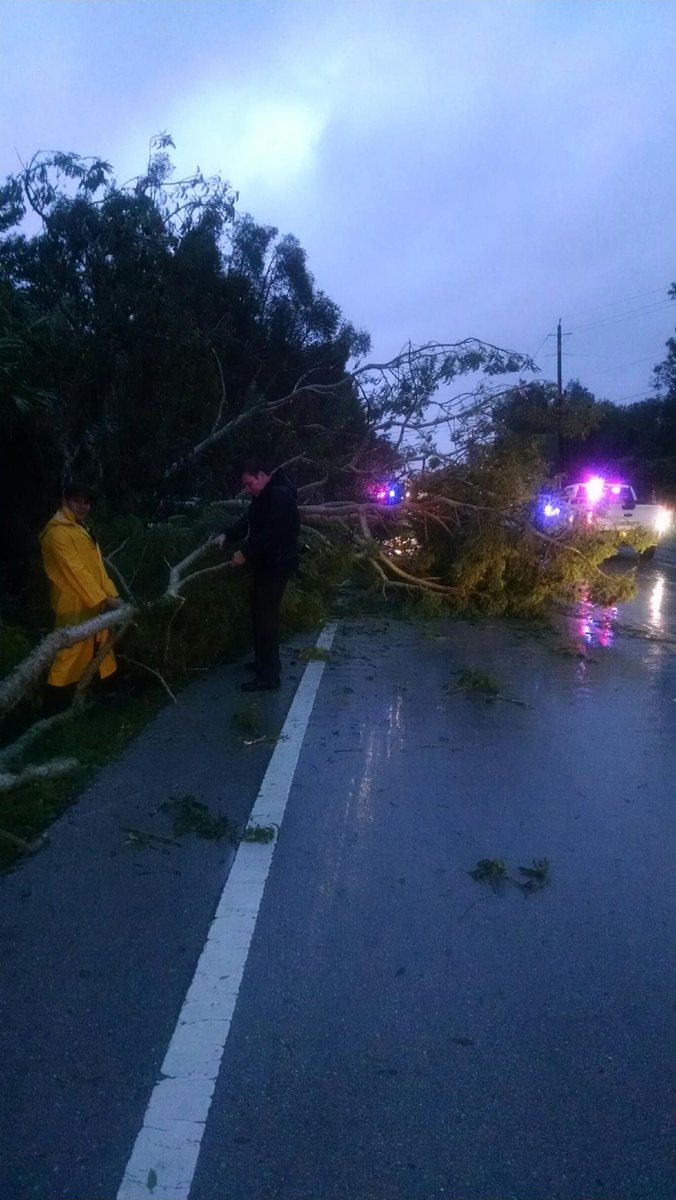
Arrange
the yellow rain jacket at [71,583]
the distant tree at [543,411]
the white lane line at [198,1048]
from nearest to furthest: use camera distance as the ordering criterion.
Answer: the white lane line at [198,1048], the yellow rain jacket at [71,583], the distant tree at [543,411]

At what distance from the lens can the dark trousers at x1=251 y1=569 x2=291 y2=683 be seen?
28.3 ft

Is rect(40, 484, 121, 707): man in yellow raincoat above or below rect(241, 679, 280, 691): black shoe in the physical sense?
above

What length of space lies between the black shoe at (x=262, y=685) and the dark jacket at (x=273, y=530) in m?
0.92

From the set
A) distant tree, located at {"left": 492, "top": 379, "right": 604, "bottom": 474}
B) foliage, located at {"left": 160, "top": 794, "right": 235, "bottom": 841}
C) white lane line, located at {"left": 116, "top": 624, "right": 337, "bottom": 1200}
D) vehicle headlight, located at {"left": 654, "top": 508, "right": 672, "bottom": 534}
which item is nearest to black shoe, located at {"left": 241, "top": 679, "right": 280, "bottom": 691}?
foliage, located at {"left": 160, "top": 794, "right": 235, "bottom": 841}

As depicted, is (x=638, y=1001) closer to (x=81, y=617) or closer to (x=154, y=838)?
(x=154, y=838)

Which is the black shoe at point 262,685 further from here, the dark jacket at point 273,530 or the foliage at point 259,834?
the foliage at point 259,834

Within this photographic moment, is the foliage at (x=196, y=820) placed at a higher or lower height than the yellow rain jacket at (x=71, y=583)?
lower

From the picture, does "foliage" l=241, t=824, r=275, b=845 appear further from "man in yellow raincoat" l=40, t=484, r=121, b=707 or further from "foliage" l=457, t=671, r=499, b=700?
"foliage" l=457, t=671, r=499, b=700

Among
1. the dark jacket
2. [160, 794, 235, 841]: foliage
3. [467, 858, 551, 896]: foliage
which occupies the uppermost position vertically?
the dark jacket

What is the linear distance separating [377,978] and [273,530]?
507cm

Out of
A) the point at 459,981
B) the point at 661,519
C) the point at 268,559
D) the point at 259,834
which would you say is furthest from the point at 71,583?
the point at 661,519

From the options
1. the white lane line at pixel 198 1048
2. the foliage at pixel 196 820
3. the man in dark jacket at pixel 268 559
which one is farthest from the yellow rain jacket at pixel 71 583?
the white lane line at pixel 198 1048

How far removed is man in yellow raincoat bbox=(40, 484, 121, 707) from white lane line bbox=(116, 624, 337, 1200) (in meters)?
2.50

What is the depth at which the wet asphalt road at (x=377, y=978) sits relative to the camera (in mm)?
2979
